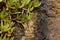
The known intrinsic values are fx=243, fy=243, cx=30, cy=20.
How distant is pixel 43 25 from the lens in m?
2.78

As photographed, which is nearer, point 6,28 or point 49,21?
point 6,28

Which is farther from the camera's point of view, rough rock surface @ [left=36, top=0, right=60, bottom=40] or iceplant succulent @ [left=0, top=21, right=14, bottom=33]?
rough rock surface @ [left=36, top=0, right=60, bottom=40]

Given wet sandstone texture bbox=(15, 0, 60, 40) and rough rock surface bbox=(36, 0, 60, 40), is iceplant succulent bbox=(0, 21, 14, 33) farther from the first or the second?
rough rock surface bbox=(36, 0, 60, 40)

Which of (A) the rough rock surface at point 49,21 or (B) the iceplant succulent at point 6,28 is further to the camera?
(A) the rough rock surface at point 49,21

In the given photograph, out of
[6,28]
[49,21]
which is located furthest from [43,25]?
[6,28]

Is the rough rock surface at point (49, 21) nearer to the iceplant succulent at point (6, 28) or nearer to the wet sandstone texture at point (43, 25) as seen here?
the wet sandstone texture at point (43, 25)

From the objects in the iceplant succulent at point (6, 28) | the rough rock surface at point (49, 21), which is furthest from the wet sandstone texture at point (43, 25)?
the iceplant succulent at point (6, 28)

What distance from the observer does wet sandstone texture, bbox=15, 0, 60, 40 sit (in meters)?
2.70

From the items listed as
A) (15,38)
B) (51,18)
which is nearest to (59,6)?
(51,18)

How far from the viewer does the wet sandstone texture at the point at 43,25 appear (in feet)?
8.87

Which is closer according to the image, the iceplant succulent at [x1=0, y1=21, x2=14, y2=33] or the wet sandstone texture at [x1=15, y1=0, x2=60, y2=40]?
the iceplant succulent at [x1=0, y1=21, x2=14, y2=33]

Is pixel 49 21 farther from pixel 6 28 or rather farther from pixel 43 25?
pixel 6 28

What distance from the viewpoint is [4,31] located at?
8.30 feet

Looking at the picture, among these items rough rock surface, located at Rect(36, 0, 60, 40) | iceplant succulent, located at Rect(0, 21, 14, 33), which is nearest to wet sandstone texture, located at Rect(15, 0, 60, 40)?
rough rock surface, located at Rect(36, 0, 60, 40)
